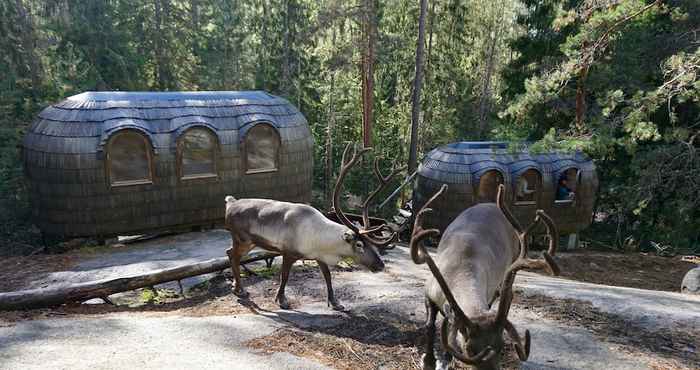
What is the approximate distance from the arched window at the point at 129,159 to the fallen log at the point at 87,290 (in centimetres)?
508

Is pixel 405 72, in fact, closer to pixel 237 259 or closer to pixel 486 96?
pixel 486 96

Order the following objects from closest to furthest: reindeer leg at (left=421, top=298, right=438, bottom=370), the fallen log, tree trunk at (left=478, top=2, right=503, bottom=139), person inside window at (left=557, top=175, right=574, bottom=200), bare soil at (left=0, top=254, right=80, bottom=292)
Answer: reindeer leg at (left=421, top=298, right=438, bottom=370)
the fallen log
bare soil at (left=0, top=254, right=80, bottom=292)
person inside window at (left=557, top=175, right=574, bottom=200)
tree trunk at (left=478, top=2, right=503, bottom=139)

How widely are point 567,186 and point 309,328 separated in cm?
1298

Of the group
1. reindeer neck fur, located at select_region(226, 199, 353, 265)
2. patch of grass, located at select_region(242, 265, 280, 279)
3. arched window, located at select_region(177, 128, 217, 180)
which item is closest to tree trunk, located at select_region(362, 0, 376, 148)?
arched window, located at select_region(177, 128, 217, 180)

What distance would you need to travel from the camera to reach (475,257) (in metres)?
5.16

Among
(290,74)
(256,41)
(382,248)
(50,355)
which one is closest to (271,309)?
(382,248)

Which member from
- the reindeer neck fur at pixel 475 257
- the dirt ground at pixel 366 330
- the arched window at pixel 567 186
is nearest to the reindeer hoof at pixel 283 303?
the dirt ground at pixel 366 330

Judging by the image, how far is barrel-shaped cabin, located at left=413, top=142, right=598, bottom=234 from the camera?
1483 centimetres

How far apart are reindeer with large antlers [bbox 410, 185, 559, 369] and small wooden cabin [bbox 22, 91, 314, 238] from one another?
30.5 feet

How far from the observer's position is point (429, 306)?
5.28 meters

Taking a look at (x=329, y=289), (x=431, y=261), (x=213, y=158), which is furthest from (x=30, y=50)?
A: (x=431, y=261)

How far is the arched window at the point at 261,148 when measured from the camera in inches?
563

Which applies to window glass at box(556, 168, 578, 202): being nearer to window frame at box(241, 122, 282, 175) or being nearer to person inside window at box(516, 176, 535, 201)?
person inside window at box(516, 176, 535, 201)

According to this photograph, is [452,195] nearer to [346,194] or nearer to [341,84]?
[346,194]
